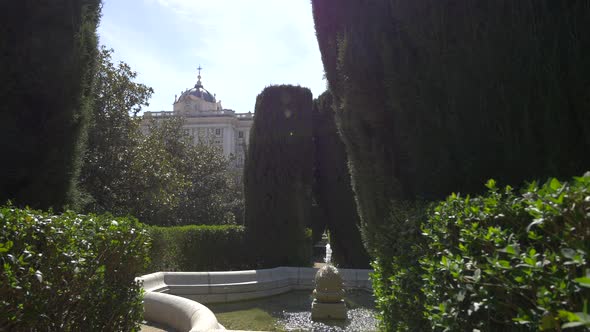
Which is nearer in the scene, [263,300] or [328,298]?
[328,298]

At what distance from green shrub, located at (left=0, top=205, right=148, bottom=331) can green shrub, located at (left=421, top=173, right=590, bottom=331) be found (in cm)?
258

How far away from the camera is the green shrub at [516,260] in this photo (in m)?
1.65

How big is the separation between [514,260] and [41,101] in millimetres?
7115

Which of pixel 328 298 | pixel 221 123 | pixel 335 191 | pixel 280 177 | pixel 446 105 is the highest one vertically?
pixel 221 123

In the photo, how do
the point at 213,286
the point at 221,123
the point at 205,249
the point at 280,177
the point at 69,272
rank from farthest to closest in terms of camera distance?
the point at 221,123 < the point at 280,177 < the point at 205,249 < the point at 213,286 < the point at 69,272

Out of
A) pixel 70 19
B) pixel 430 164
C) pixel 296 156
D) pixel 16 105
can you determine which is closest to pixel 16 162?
pixel 16 105

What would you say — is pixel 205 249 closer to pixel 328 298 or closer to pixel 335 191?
pixel 335 191

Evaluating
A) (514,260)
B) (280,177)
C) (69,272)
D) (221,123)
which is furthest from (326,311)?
(221,123)

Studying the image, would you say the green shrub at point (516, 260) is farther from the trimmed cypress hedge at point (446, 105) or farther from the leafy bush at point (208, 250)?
the leafy bush at point (208, 250)

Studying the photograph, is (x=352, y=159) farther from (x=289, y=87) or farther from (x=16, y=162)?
(x=289, y=87)

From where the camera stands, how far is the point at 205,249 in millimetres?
13742

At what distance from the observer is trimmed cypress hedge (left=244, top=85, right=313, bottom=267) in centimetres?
1388

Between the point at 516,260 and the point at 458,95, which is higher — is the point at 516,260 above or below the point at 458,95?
below

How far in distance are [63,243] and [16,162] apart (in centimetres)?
393
